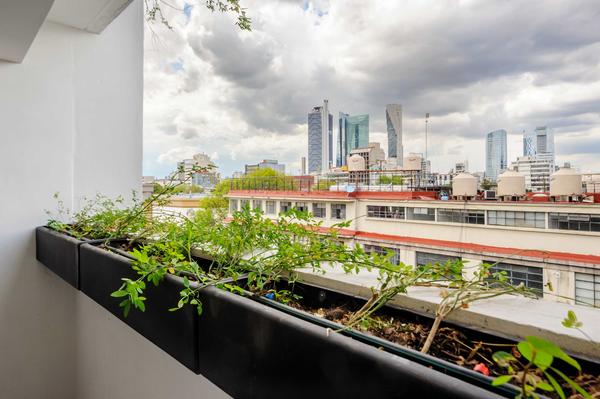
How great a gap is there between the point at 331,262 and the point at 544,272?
46cm

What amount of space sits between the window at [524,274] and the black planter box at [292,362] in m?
0.37

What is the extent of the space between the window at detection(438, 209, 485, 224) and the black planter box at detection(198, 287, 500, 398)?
47cm

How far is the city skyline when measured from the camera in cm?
89

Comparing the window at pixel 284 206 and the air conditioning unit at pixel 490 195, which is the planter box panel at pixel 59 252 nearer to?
the window at pixel 284 206

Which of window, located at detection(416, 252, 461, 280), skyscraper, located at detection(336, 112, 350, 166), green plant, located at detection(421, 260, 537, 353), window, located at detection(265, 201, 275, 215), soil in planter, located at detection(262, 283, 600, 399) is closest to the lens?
soil in planter, located at detection(262, 283, 600, 399)

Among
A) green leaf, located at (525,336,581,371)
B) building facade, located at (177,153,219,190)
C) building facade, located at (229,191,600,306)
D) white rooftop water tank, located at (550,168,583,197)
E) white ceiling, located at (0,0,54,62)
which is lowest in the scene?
green leaf, located at (525,336,581,371)

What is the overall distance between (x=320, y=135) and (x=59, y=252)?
137 cm

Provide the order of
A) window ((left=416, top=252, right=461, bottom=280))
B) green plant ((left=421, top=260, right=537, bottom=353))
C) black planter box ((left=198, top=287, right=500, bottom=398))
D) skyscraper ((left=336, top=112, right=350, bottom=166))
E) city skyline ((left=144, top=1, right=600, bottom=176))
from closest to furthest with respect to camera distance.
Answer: black planter box ((left=198, top=287, right=500, bottom=398))
green plant ((left=421, top=260, right=537, bottom=353))
window ((left=416, top=252, right=461, bottom=280))
city skyline ((left=144, top=1, right=600, bottom=176))
skyscraper ((left=336, top=112, right=350, bottom=166))

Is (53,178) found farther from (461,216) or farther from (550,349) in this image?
(550,349)

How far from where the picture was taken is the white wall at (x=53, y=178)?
204cm

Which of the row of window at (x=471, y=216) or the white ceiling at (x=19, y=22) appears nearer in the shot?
the row of window at (x=471, y=216)

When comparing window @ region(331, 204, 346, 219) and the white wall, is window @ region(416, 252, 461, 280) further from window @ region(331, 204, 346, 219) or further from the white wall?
the white wall

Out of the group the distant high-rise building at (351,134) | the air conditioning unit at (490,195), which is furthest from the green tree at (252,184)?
the air conditioning unit at (490,195)

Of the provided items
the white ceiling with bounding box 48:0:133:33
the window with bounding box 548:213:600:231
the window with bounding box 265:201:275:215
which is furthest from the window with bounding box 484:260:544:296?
the white ceiling with bounding box 48:0:133:33
